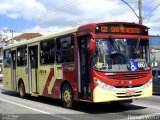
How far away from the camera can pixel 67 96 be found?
14.9 meters

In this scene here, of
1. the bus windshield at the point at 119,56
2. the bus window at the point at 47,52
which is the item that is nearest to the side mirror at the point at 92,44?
the bus windshield at the point at 119,56

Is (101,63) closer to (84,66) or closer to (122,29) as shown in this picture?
(84,66)

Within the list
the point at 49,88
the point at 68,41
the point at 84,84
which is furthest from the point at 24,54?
the point at 84,84

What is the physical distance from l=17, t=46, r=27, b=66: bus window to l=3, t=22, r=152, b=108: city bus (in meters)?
3.70

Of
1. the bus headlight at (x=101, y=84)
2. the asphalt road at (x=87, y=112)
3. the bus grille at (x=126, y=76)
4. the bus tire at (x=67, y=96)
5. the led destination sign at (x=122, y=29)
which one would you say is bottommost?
the asphalt road at (x=87, y=112)

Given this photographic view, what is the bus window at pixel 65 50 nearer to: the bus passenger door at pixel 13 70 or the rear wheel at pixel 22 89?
the rear wheel at pixel 22 89

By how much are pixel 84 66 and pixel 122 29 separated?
1.82 m

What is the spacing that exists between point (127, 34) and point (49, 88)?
179 inches

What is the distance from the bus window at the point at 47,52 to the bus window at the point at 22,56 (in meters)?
2.45

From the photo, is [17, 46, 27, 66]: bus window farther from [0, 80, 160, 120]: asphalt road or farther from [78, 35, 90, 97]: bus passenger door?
[78, 35, 90, 97]: bus passenger door

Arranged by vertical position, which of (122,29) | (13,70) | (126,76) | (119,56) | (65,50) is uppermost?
(122,29)

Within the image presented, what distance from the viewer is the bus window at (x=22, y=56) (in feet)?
→ 64.7

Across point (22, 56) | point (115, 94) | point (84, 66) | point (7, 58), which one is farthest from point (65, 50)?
point (7, 58)

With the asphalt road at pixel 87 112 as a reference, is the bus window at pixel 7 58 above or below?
above
